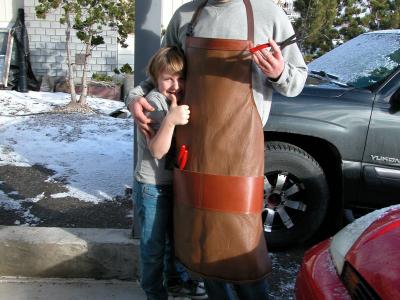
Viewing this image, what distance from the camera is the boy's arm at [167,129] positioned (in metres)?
1.91

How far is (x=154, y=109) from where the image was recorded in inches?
81.2

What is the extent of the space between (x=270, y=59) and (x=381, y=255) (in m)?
0.84

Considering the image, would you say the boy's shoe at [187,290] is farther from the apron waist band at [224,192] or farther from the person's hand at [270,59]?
the person's hand at [270,59]

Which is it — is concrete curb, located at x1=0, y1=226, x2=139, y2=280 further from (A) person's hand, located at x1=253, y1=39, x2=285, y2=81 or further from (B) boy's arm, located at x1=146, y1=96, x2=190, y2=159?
(A) person's hand, located at x1=253, y1=39, x2=285, y2=81

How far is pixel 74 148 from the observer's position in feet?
17.8

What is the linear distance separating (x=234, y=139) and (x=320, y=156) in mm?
1885

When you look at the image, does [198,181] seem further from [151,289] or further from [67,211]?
[67,211]

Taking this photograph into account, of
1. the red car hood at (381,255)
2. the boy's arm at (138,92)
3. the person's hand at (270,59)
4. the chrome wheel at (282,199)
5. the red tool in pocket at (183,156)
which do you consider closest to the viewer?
the red car hood at (381,255)

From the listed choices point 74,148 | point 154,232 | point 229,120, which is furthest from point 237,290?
point 74,148

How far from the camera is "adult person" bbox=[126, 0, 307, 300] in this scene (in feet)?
6.11

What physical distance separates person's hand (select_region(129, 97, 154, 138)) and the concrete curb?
1110 millimetres

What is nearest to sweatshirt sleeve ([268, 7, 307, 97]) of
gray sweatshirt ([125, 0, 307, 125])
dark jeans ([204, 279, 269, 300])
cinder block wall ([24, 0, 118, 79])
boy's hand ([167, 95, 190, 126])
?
gray sweatshirt ([125, 0, 307, 125])

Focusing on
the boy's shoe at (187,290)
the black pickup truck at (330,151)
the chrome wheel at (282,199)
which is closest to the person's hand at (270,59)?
the boy's shoe at (187,290)

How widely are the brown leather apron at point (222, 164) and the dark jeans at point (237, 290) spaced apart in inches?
3.4
